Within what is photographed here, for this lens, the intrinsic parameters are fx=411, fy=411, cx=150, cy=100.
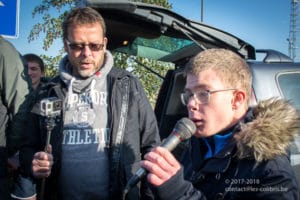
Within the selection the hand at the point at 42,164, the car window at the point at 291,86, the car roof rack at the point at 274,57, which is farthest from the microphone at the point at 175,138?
the car roof rack at the point at 274,57

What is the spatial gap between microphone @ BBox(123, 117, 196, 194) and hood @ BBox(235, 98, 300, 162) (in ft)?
0.79

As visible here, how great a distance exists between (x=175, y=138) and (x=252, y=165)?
0.39 meters

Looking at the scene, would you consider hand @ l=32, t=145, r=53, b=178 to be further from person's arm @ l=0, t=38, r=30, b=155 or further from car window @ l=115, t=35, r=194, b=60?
car window @ l=115, t=35, r=194, b=60

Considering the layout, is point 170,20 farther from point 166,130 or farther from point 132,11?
point 166,130

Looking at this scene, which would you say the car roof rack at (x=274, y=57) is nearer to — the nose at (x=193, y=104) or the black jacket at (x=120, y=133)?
the black jacket at (x=120, y=133)

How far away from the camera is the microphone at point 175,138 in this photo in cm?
170

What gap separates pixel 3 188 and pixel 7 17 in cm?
181

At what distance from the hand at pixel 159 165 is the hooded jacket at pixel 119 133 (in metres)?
0.90

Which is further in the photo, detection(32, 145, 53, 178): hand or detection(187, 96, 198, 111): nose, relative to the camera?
detection(32, 145, 53, 178): hand

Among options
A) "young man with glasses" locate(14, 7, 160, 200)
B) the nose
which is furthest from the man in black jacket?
the nose

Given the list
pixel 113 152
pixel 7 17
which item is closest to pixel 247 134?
pixel 113 152

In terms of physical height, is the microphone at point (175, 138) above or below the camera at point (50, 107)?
below

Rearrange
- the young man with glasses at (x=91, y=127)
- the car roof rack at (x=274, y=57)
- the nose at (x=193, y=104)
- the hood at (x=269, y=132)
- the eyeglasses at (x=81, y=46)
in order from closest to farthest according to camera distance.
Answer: the hood at (x=269, y=132)
the nose at (x=193, y=104)
the young man with glasses at (x=91, y=127)
the eyeglasses at (x=81, y=46)
the car roof rack at (x=274, y=57)

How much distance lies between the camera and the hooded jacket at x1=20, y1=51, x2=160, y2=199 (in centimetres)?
254
